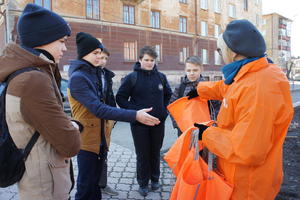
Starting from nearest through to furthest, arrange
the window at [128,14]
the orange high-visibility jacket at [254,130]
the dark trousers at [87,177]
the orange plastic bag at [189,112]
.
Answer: the orange high-visibility jacket at [254,130]
the orange plastic bag at [189,112]
the dark trousers at [87,177]
the window at [128,14]

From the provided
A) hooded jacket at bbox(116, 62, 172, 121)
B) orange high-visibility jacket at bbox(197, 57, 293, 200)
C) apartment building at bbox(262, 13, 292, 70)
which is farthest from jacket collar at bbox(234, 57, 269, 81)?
apartment building at bbox(262, 13, 292, 70)

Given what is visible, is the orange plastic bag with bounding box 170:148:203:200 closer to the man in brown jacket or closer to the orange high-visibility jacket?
the orange high-visibility jacket

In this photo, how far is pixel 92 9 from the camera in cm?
1872

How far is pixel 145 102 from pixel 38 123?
2049 mm

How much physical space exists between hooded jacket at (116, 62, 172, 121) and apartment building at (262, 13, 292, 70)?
53.0 m

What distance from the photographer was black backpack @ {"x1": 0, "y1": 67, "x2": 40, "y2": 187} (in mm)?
1680

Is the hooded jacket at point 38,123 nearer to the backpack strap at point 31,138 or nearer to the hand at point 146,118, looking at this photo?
the backpack strap at point 31,138

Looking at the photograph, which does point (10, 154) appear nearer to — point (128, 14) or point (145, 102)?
point (145, 102)

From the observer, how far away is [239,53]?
72.9 inches

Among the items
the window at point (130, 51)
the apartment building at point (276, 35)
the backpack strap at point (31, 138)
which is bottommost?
the backpack strap at point (31, 138)

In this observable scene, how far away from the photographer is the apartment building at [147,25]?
1753cm

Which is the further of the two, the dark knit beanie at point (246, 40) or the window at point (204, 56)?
the window at point (204, 56)

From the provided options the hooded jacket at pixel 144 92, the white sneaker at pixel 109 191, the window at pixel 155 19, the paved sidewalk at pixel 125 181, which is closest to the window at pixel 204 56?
the window at pixel 155 19

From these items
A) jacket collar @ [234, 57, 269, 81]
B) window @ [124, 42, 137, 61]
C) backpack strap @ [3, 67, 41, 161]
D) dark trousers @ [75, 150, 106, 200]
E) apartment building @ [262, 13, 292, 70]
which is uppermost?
apartment building @ [262, 13, 292, 70]
